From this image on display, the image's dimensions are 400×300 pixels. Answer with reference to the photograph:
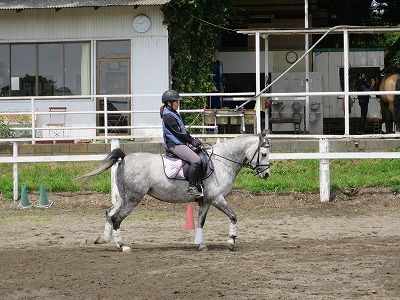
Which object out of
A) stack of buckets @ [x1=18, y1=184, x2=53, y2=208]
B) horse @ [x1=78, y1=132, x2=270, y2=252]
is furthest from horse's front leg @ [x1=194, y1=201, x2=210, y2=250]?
stack of buckets @ [x1=18, y1=184, x2=53, y2=208]

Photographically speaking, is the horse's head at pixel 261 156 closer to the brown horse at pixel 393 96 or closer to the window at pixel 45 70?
the brown horse at pixel 393 96

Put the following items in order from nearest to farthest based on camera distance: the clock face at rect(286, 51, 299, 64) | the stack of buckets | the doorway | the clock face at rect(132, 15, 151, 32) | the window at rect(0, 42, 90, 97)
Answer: the stack of buckets, the doorway, the clock face at rect(132, 15, 151, 32), the window at rect(0, 42, 90, 97), the clock face at rect(286, 51, 299, 64)

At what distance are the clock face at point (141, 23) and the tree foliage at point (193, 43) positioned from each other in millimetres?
636

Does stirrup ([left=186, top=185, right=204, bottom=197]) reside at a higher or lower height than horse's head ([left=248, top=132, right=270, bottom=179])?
lower

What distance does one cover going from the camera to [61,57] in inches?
1129

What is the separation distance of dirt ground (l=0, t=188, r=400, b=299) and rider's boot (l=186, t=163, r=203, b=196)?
942 mm

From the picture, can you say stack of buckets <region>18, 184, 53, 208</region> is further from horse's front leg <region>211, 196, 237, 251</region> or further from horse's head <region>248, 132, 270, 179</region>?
horse's head <region>248, 132, 270, 179</region>

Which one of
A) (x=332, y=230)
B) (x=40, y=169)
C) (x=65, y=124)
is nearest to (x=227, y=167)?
(x=332, y=230)

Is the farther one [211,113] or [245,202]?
[211,113]

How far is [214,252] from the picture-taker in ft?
46.6

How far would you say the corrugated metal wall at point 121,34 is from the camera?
27.9m

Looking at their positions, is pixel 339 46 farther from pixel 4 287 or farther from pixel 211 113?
pixel 4 287

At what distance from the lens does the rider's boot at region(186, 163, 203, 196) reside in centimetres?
1443

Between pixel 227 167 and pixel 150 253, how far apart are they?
77.1 inches
